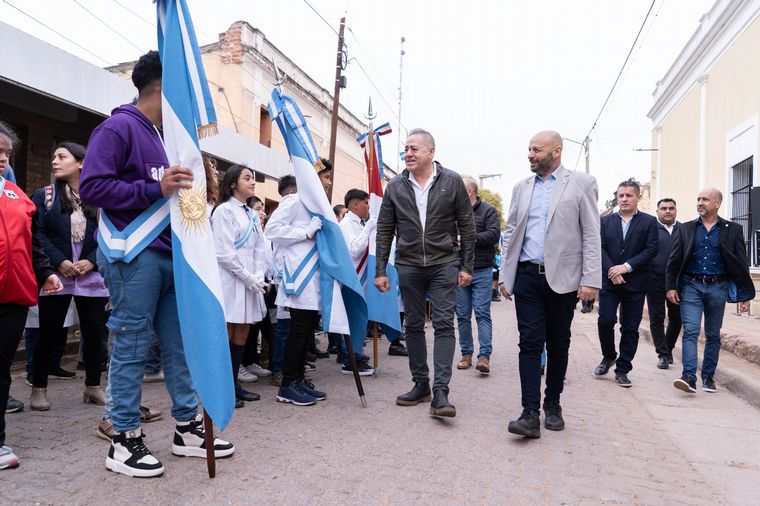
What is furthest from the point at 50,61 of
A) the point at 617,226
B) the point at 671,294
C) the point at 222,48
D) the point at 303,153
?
the point at 222,48

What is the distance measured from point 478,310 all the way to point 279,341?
2.31 m

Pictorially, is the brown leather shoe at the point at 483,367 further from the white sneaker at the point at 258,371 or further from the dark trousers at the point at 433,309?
the white sneaker at the point at 258,371

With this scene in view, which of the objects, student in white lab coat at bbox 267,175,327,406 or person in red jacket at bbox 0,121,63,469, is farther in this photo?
student in white lab coat at bbox 267,175,327,406

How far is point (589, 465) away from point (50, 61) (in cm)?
714

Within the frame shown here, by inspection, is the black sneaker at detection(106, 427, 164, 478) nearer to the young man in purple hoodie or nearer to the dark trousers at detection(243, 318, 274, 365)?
the young man in purple hoodie

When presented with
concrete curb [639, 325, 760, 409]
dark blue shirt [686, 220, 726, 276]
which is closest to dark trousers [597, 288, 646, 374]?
dark blue shirt [686, 220, 726, 276]

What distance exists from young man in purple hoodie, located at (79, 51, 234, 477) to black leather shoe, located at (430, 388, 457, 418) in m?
1.97

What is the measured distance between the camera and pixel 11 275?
3.26 m

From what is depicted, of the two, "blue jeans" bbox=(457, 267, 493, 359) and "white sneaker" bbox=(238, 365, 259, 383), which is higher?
"blue jeans" bbox=(457, 267, 493, 359)

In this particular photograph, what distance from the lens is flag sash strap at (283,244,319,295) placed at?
482cm

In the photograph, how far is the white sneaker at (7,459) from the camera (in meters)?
3.11

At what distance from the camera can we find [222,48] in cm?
1930

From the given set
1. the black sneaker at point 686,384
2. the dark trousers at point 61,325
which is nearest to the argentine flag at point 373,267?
the dark trousers at point 61,325

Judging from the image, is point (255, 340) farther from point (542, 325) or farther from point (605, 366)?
point (605, 366)
